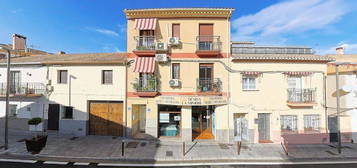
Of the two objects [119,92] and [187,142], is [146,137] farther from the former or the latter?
[119,92]

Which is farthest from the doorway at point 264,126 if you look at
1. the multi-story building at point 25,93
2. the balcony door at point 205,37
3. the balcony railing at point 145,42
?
the multi-story building at point 25,93

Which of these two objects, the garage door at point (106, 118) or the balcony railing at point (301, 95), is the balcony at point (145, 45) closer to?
the garage door at point (106, 118)

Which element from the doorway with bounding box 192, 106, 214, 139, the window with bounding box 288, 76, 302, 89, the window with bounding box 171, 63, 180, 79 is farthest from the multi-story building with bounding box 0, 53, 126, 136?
the window with bounding box 288, 76, 302, 89

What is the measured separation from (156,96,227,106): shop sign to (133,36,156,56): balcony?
158 inches

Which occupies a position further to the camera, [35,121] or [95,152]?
[35,121]

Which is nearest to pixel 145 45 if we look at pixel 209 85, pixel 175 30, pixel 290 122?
pixel 175 30

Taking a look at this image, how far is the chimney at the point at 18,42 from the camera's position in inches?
714

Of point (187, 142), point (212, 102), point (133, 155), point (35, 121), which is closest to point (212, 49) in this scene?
point (212, 102)

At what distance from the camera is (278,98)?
1257 centimetres

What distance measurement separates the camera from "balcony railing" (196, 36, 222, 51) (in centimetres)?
1295

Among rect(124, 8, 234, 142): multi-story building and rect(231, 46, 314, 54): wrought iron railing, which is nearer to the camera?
rect(124, 8, 234, 142): multi-story building

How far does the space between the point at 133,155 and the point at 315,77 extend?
15.2 m

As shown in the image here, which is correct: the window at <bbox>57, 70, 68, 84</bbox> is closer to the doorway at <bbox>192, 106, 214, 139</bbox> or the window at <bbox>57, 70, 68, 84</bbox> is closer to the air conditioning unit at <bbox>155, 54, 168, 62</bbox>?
the air conditioning unit at <bbox>155, 54, 168, 62</bbox>

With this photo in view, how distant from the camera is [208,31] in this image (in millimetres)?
13383
